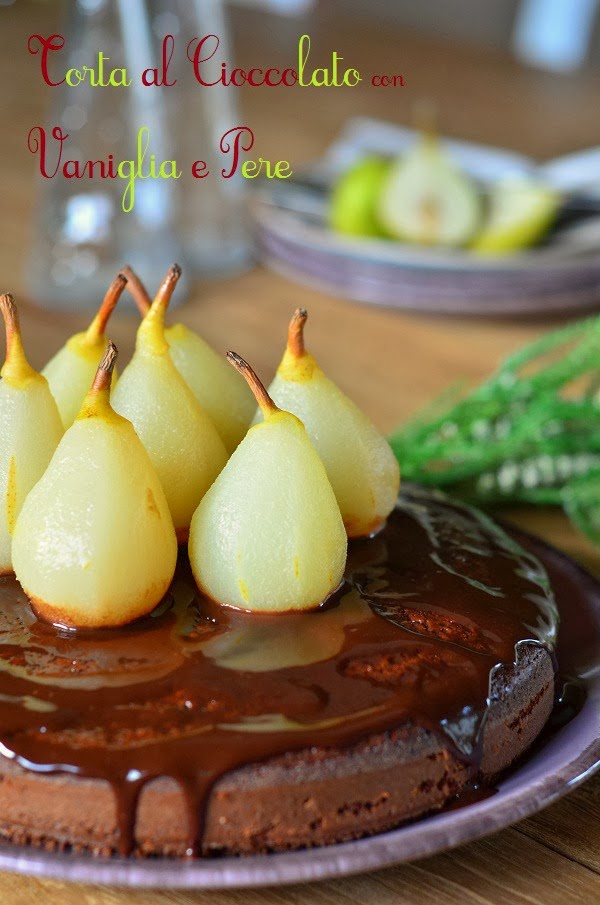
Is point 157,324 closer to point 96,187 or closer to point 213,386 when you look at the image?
point 213,386

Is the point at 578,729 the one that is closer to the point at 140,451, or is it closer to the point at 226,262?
the point at 140,451

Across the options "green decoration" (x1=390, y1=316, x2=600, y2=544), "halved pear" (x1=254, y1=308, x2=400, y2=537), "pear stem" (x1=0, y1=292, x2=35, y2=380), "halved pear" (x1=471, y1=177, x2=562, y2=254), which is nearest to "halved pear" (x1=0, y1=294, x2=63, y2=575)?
"pear stem" (x1=0, y1=292, x2=35, y2=380)

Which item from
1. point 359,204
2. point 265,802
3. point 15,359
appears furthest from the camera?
point 359,204

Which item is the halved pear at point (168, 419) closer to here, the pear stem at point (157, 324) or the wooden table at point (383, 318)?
the pear stem at point (157, 324)

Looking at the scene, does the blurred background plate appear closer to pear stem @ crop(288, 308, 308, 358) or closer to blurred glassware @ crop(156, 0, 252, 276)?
blurred glassware @ crop(156, 0, 252, 276)

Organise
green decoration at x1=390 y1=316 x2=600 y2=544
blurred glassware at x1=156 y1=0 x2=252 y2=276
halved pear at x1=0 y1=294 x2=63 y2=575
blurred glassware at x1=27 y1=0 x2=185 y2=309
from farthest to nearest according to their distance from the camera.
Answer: blurred glassware at x1=156 y1=0 x2=252 y2=276, blurred glassware at x1=27 y1=0 x2=185 y2=309, green decoration at x1=390 y1=316 x2=600 y2=544, halved pear at x1=0 y1=294 x2=63 y2=575

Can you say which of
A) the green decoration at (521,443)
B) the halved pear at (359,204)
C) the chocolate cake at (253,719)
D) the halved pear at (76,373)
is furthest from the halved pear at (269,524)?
the halved pear at (359,204)

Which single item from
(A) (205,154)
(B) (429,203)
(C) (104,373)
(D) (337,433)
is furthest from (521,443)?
(A) (205,154)

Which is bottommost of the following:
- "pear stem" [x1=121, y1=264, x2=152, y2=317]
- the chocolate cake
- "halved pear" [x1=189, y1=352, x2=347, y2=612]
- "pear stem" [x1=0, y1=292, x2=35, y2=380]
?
the chocolate cake
